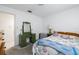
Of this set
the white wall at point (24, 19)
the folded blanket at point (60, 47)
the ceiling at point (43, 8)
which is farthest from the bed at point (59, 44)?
the ceiling at point (43, 8)

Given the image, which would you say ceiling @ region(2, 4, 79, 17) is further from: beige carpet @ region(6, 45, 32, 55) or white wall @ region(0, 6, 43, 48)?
beige carpet @ region(6, 45, 32, 55)

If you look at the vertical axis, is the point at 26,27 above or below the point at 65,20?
below

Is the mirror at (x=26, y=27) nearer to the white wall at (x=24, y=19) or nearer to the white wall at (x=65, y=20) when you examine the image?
the white wall at (x=24, y=19)

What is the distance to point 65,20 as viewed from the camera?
1313 millimetres

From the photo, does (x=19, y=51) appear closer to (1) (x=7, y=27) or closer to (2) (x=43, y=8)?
(1) (x=7, y=27)

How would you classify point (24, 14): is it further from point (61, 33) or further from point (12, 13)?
point (61, 33)

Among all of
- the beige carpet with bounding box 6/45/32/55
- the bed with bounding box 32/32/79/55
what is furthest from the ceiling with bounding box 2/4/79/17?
the beige carpet with bounding box 6/45/32/55

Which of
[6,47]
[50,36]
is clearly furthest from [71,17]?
[6,47]

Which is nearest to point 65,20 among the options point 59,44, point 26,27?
point 59,44

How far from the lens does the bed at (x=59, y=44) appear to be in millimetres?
1161

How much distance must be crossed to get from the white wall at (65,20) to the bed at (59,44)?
9 centimetres

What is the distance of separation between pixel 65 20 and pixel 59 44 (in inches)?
14.3

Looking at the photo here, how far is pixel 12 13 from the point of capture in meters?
1.17

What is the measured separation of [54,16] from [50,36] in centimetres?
30
